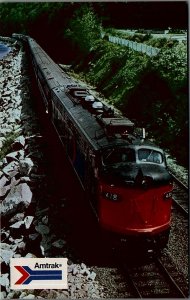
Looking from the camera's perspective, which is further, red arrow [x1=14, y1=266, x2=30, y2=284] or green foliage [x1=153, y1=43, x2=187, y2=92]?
green foliage [x1=153, y1=43, x2=187, y2=92]

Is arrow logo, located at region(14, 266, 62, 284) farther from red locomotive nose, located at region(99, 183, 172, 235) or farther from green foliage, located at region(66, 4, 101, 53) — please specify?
green foliage, located at region(66, 4, 101, 53)

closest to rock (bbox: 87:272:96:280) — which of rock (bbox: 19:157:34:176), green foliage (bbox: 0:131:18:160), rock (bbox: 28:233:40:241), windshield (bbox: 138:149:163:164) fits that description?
rock (bbox: 28:233:40:241)

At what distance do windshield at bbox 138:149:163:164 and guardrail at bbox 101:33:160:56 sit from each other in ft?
54.3

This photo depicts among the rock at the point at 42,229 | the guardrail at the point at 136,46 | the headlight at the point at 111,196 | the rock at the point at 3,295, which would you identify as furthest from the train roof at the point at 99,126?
the guardrail at the point at 136,46

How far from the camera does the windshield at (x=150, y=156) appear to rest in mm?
11273

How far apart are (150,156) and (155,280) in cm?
319

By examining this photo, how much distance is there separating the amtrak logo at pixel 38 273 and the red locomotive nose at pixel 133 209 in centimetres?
159

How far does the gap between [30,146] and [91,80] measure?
18071mm

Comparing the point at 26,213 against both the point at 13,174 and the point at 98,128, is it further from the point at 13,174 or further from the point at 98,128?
the point at 98,128

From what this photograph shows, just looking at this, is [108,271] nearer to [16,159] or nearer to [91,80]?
[16,159]

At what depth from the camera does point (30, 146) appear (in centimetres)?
1947

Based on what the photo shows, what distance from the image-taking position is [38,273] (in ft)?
35.4

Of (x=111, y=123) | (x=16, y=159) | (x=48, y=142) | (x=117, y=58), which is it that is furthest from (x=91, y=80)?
(x=111, y=123)

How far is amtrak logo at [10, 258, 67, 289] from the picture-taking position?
10.6 m
